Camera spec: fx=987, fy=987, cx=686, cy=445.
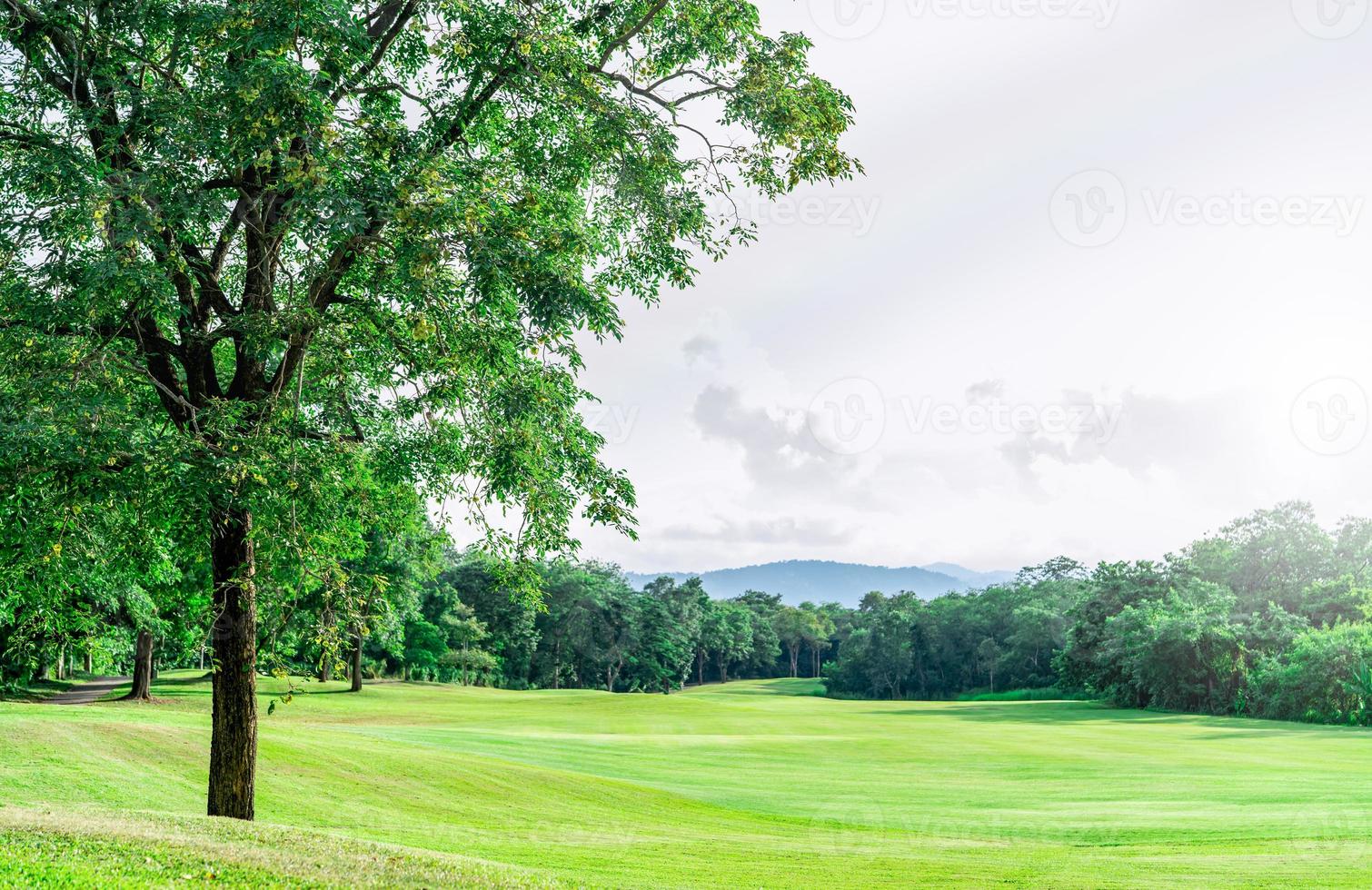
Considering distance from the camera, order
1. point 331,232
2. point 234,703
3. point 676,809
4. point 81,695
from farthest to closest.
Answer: point 81,695
point 676,809
point 234,703
point 331,232

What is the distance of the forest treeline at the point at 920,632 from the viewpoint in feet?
133

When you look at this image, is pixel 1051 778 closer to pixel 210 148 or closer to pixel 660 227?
pixel 660 227

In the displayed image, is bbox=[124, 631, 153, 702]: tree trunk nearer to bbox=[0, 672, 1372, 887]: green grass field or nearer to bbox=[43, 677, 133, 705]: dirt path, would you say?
bbox=[43, 677, 133, 705]: dirt path

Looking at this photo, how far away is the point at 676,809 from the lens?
24766mm

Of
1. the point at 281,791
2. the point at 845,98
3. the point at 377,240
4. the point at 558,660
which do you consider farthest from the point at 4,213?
the point at 558,660

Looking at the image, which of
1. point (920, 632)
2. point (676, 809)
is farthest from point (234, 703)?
point (920, 632)

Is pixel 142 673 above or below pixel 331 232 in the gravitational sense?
below

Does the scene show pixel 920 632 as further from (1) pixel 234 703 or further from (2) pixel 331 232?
(2) pixel 331 232

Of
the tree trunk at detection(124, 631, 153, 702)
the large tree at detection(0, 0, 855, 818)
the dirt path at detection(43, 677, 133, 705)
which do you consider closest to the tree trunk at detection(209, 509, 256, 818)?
the large tree at detection(0, 0, 855, 818)

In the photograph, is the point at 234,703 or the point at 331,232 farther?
the point at 234,703

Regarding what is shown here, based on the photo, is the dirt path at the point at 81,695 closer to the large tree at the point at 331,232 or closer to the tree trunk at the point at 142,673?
the tree trunk at the point at 142,673

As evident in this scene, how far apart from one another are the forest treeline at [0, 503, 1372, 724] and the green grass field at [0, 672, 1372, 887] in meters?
2.85

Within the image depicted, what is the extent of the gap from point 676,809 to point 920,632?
92.9 metres

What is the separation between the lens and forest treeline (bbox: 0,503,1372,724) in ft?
133
